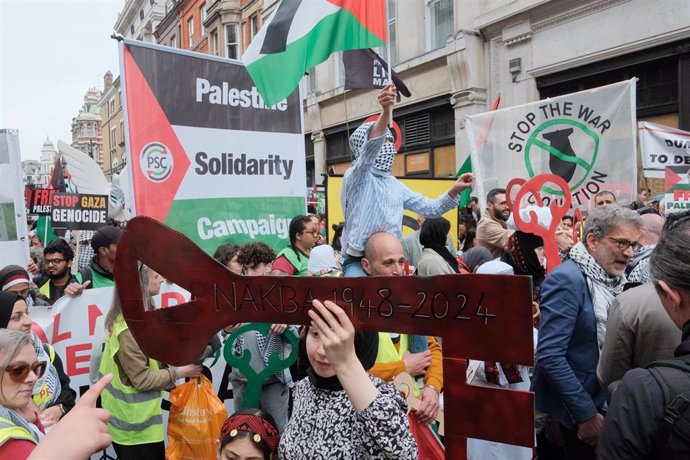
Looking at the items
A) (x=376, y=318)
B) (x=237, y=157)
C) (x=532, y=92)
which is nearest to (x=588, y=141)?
(x=237, y=157)

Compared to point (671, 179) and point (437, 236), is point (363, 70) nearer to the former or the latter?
point (437, 236)

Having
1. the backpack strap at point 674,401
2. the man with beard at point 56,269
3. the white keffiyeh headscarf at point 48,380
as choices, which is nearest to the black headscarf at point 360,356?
the backpack strap at point 674,401

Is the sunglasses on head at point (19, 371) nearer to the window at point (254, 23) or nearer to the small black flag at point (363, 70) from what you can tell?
the small black flag at point (363, 70)

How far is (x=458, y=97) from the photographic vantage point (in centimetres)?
1248

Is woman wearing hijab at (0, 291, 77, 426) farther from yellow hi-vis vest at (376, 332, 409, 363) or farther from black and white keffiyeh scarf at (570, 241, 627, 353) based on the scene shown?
black and white keffiyeh scarf at (570, 241, 627, 353)

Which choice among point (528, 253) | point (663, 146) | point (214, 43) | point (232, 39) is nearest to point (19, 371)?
point (528, 253)

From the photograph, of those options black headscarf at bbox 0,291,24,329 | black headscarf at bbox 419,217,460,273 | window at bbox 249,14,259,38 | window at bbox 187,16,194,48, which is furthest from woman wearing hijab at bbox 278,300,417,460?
window at bbox 187,16,194,48

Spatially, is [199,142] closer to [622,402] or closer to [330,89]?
[622,402]

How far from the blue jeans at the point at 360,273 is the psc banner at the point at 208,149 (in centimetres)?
135

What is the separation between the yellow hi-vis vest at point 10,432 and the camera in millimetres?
1388

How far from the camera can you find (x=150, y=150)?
3.74 m

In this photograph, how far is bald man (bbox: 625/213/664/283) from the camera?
2.96 metres

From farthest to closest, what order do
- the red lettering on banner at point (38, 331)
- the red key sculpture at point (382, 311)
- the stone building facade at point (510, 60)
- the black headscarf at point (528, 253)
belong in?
the stone building facade at point (510, 60)
the black headscarf at point (528, 253)
the red lettering on banner at point (38, 331)
the red key sculpture at point (382, 311)

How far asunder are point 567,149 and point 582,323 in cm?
340
